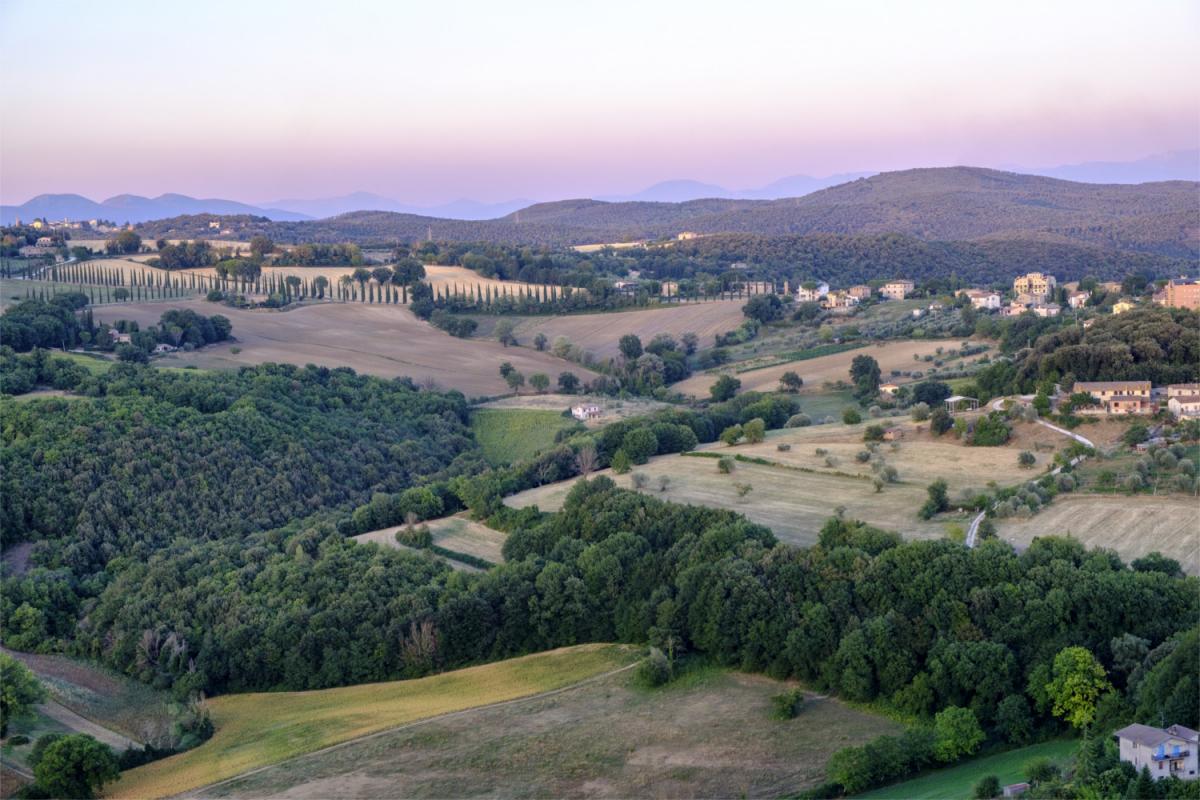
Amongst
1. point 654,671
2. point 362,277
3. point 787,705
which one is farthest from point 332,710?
point 362,277

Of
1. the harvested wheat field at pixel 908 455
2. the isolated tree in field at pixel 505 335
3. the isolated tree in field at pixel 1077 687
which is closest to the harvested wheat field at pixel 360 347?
the isolated tree in field at pixel 505 335

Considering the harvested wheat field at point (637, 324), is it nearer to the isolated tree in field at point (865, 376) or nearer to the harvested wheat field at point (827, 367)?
the harvested wheat field at point (827, 367)

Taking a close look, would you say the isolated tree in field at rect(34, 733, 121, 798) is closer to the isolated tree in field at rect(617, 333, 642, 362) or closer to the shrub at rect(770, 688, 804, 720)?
the shrub at rect(770, 688, 804, 720)

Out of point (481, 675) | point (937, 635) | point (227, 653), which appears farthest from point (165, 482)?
point (937, 635)

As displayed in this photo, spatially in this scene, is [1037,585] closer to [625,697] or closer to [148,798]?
[625,697]

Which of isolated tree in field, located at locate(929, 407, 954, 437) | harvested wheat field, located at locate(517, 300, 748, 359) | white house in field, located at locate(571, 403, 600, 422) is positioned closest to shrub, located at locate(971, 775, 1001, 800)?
isolated tree in field, located at locate(929, 407, 954, 437)

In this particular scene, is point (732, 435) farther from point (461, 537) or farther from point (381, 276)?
point (381, 276)
